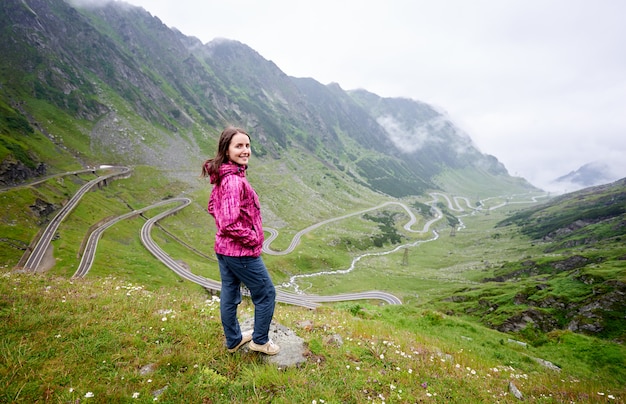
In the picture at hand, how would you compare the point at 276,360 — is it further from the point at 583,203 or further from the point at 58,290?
the point at 583,203

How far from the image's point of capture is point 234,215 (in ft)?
19.8

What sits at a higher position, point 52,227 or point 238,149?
point 238,149

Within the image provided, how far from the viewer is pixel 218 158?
255 inches

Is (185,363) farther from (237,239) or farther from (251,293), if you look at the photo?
(237,239)

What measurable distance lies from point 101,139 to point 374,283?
147359 millimetres

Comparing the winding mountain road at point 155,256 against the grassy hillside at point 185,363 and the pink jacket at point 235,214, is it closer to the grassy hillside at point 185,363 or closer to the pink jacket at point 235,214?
the grassy hillside at point 185,363

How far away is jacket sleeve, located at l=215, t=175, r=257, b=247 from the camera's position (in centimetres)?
602

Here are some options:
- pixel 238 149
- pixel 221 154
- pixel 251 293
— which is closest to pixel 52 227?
pixel 221 154

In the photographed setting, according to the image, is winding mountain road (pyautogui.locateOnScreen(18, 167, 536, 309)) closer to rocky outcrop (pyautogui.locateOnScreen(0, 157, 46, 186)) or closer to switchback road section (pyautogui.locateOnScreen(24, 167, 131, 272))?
switchback road section (pyautogui.locateOnScreen(24, 167, 131, 272))

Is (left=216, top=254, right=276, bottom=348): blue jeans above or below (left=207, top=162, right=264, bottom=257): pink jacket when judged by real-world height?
below

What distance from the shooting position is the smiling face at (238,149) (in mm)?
6453

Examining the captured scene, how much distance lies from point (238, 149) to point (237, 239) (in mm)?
2046

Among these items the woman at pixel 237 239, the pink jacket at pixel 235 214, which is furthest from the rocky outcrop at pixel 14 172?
the pink jacket at pixel 235 214

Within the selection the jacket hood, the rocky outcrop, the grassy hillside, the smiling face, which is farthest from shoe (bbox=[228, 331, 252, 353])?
the rocky outcrop
